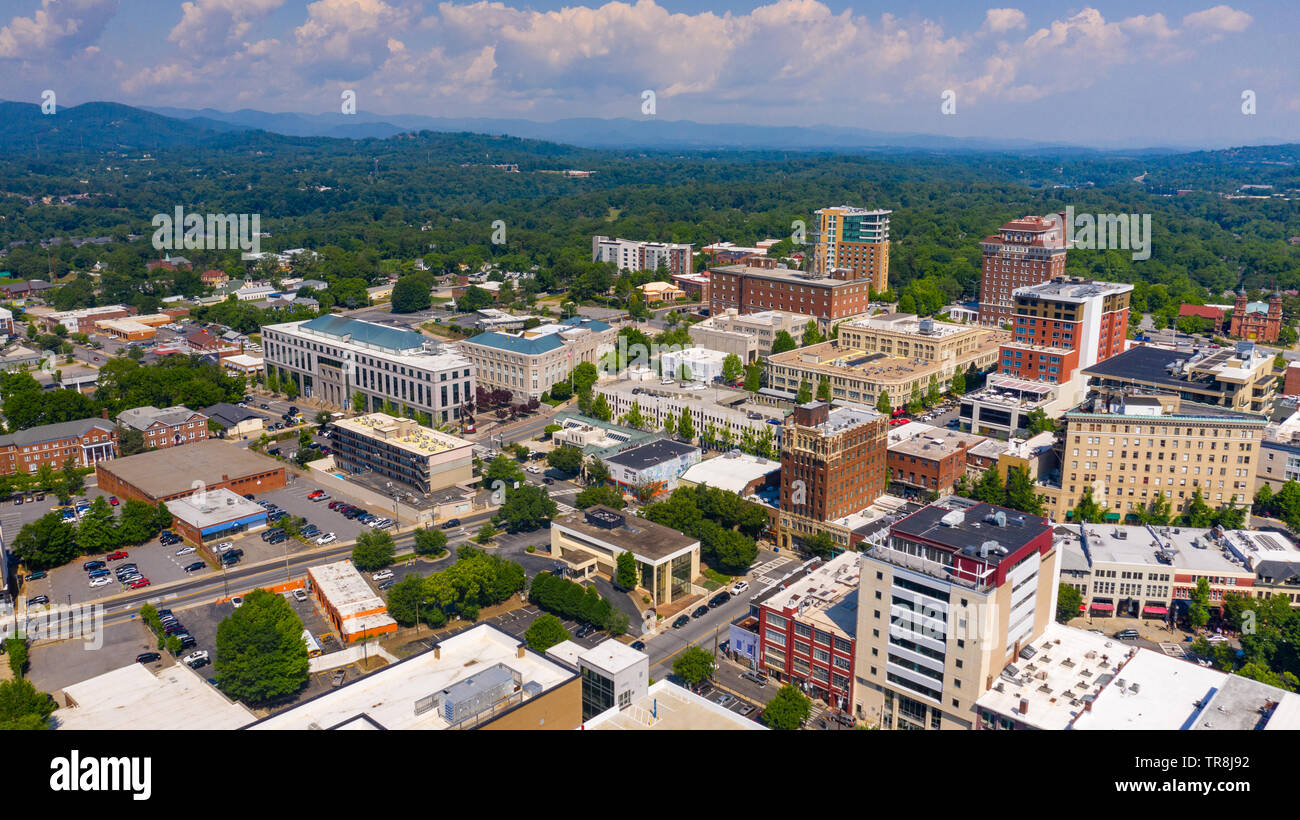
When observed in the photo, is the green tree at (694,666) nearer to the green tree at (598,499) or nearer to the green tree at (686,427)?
the green tree at (598,499)

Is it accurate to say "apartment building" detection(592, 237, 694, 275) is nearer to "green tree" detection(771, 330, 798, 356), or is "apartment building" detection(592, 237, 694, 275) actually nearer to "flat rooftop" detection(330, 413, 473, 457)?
"green tree" detection(771, 330, 798, 356)

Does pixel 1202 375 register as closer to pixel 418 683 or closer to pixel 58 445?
pixel 418 683

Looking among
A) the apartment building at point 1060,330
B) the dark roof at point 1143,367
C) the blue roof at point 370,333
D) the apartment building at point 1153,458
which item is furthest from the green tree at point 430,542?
the dark roof at point 1143,367

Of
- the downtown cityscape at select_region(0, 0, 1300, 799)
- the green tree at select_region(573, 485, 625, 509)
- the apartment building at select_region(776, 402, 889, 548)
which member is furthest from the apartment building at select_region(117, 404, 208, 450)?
the apartment building at select_region(776, 402, 889, 548)

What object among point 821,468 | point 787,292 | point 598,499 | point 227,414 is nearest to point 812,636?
point 821,468

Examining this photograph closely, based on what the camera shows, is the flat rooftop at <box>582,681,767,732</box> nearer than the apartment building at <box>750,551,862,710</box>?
Yes
